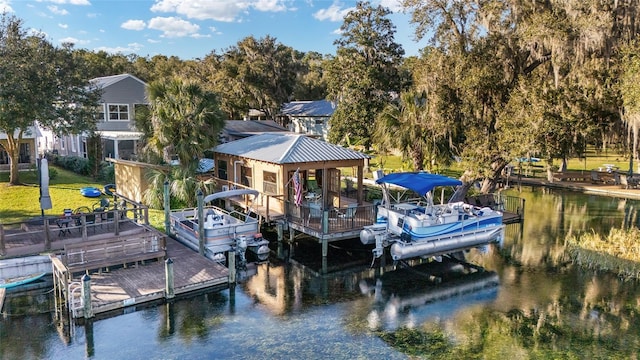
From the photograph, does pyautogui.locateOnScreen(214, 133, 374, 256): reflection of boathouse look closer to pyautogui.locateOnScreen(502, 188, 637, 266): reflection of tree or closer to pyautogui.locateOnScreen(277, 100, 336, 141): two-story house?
pyautogui.locateOnScreen(502, 188, 637, 266): reflection of tree

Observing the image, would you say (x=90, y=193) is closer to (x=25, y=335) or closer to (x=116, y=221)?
(x=116, y=221)

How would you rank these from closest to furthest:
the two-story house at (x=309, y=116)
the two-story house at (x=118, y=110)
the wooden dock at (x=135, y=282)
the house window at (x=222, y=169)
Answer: the wooden dock at (x=135, y=282)
the house window at (x=222, y=169)
the two-story house at (x=118, y=110)
the two-story house at (x=309, y=116)

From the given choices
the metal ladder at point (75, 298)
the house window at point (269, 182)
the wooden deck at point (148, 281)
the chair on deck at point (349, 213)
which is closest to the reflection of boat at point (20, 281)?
the wooden deck at point (148, 281)

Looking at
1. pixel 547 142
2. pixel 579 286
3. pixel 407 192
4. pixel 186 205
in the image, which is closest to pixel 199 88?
pixel 186 205

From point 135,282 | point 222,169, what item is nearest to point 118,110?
point 222,169

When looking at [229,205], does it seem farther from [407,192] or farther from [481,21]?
[481,21]

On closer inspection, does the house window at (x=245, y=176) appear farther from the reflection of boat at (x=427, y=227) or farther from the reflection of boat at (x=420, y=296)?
the reflection of boat at (x=420, y=296)
